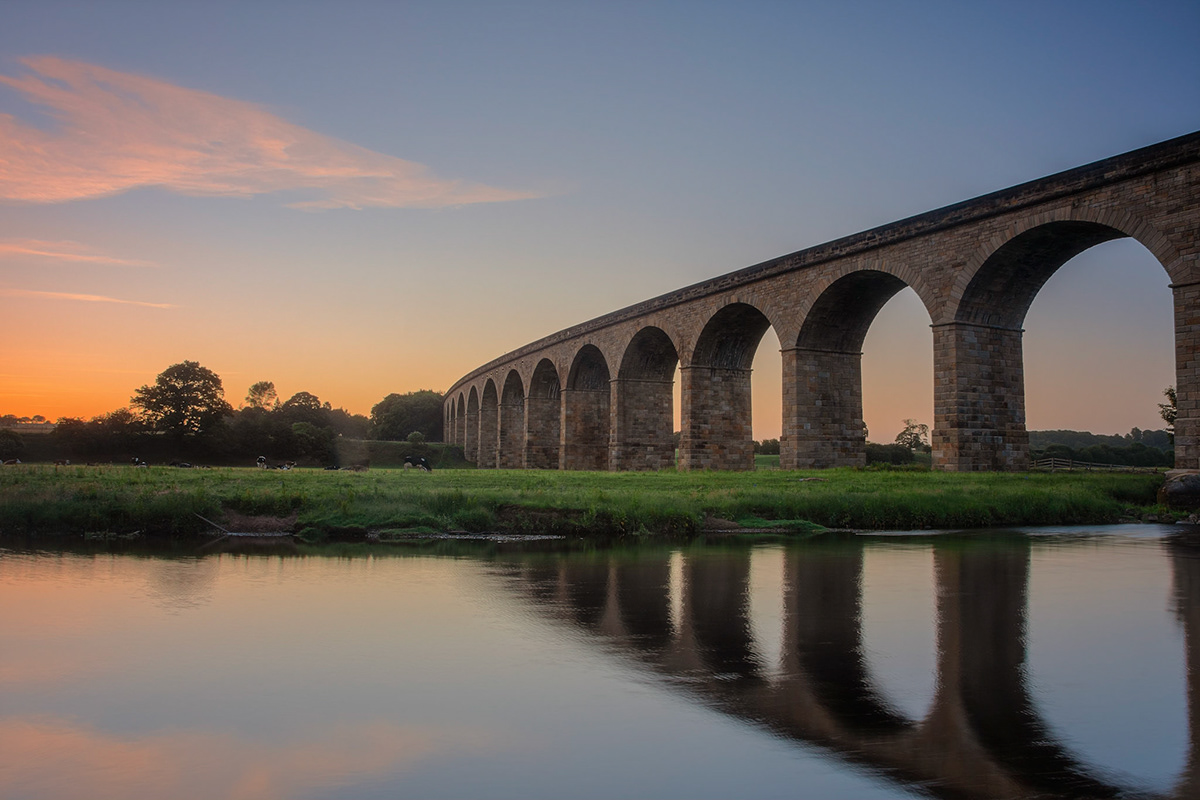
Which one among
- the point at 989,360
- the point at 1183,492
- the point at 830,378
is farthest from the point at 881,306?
the point at 1183,492

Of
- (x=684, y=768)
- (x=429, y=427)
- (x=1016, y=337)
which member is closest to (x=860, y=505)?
(x=1016, y=337)

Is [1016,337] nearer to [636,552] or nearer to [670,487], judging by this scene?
[670,487]

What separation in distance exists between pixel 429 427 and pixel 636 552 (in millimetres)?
95560

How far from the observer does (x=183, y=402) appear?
4909cm

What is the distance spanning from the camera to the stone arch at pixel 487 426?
57.3 meters

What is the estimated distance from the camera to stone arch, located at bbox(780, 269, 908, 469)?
24167 millimetres

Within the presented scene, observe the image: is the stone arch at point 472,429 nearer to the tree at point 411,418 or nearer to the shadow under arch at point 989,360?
the tree at point 411,418

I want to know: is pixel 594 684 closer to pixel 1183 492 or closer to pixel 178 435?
pixel 1183 492

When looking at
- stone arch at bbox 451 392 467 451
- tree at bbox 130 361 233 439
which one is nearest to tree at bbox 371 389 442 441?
stone arch at bbox 451 392 467 451

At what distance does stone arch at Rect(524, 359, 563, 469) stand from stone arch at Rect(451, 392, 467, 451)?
23.4 m

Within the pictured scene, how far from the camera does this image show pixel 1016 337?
2092 cm

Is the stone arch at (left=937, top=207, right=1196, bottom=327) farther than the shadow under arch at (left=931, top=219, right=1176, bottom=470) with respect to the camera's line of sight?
No

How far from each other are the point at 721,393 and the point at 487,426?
32.2 m

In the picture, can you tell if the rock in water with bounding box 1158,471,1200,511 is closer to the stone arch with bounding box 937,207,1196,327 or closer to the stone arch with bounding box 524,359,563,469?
the stone arch with bounding box 937,207,1196,327
